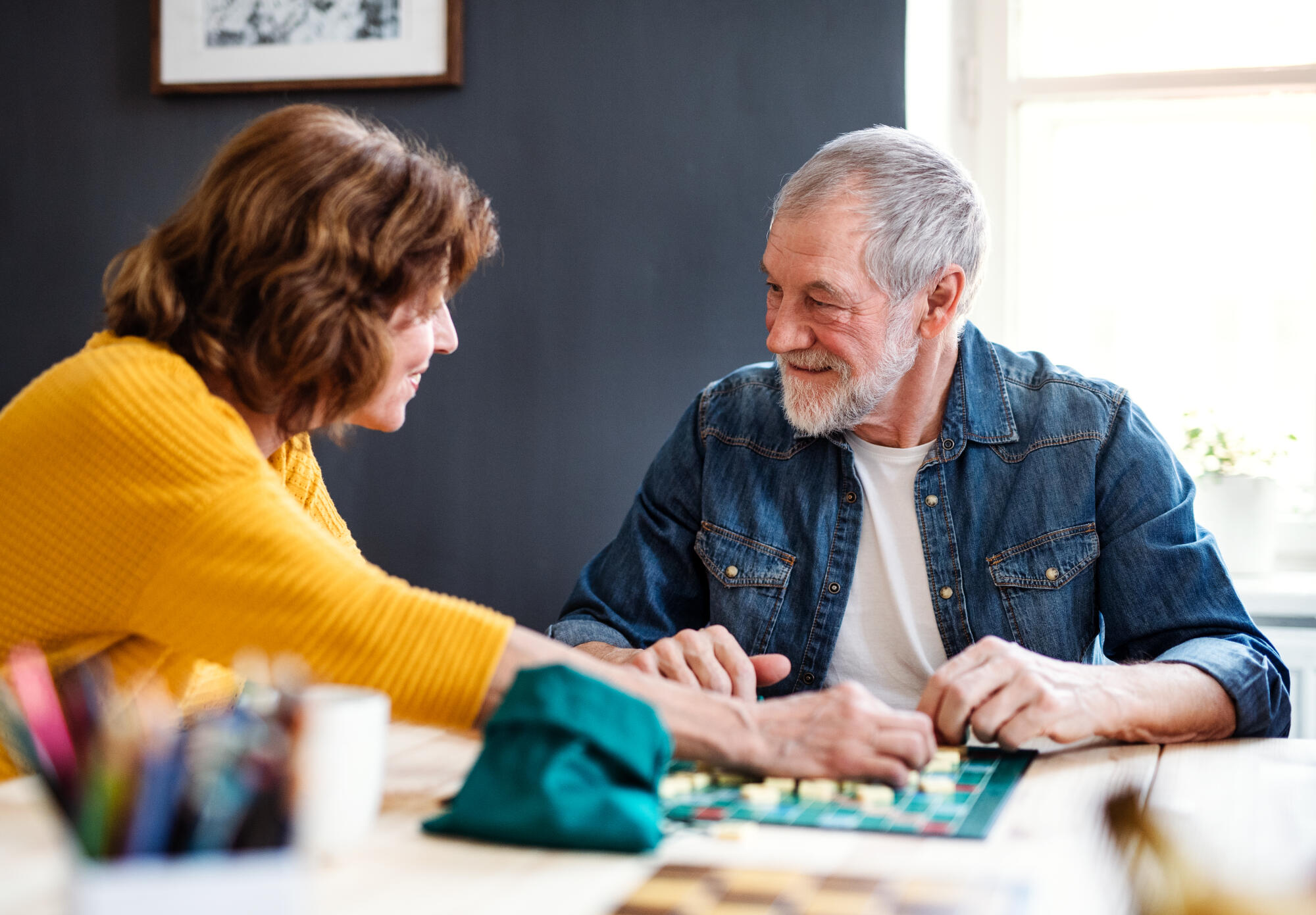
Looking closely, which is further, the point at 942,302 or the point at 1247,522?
the point at 1247,522

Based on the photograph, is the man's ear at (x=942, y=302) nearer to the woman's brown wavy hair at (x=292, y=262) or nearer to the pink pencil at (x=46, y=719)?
the woman's brown wavy hair at (x=292, y=262)

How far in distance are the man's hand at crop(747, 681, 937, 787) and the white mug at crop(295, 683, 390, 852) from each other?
0.34 metres

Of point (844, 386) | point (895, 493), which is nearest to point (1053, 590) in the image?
point (895, 493)

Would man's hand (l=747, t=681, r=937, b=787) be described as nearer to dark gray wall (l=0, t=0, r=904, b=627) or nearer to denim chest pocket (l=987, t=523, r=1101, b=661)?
denim chest pocket (l=987, t=523, r=1101, b=661)

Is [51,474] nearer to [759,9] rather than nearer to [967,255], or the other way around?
[967,255]

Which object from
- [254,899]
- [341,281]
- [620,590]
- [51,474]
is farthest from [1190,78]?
[254,899]

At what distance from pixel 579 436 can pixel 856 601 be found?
2.89 ft

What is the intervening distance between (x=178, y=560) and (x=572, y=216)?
1522 mm

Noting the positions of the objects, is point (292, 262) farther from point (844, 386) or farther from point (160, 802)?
point (844, 386)

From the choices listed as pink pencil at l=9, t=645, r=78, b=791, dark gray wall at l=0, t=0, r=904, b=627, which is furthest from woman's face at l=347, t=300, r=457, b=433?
dark gray wall at l=0, t=0, r=904, b=627

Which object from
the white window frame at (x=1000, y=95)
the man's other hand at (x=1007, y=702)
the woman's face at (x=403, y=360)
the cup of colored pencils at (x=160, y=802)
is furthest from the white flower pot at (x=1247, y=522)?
the cup of colored pencils at (x=160, y=802)

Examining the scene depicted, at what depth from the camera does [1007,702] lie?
1145 millimetres

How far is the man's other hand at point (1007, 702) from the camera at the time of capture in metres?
1.14

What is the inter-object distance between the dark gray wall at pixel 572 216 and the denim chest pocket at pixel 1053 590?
0.84 metres
